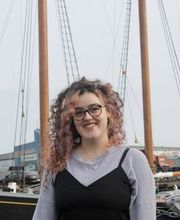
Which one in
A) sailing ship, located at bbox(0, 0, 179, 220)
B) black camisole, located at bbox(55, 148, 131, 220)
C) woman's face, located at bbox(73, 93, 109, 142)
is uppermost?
sailing ship, located at bbox(0, 0, 179, 220)

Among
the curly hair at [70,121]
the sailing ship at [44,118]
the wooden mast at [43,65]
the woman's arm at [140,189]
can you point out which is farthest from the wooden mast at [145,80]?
the woman's arm at [140,189]

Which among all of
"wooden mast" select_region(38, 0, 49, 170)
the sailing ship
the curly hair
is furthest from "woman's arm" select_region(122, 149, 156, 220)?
"wooden mast" select_region(38, 0, 49, 170)

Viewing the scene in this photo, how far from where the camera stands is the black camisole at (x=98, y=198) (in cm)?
169

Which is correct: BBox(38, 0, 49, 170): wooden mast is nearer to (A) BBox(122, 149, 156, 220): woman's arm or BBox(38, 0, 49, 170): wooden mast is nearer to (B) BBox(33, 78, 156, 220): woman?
(B) BBox(33, 78, 156, 220): woman

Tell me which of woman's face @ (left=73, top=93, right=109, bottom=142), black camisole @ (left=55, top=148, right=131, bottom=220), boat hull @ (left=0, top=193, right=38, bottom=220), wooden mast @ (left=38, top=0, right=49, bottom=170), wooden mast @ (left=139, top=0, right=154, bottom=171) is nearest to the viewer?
black camisole @ (left=55, top=148, right=131, bottom=220)

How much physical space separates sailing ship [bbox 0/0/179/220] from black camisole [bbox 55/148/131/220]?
2.49m

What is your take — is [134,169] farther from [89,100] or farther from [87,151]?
[89,100]

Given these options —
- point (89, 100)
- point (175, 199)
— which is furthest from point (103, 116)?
point (175, 199)

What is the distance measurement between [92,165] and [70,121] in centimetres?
22

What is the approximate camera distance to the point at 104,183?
1.73 meters

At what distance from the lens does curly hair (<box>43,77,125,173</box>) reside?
1886 millimetres

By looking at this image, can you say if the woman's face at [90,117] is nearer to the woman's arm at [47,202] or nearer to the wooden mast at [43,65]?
the woman's arm at [47,202]

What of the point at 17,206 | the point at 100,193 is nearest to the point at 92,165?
the point at 100,193

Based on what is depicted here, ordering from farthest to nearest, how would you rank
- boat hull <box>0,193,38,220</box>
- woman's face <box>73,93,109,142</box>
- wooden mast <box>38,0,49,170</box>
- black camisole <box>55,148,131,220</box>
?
1. wooden mast <box>38,0,49,170</box>
2. boat hull <box>0,193,38,220</box>
3. woman's face <box>73,93,109,142</box>
4. black camisole <box>55,148,131,220</box>
